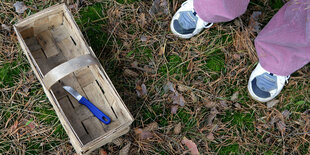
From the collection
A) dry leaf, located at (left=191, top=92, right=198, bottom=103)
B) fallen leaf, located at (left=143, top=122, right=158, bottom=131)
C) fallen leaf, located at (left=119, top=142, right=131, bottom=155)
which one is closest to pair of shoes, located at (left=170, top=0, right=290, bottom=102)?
dry leaf, located at (left=191, top=92, right=198, bottom=103)

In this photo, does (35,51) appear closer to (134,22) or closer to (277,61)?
(134,22)

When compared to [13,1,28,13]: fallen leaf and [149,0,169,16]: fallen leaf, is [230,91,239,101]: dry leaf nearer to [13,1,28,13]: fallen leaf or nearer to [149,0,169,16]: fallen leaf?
[149,0,169,16]: fallen leaf

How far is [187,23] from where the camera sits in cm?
230

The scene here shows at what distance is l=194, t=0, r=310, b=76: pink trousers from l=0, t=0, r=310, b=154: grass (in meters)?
0.31

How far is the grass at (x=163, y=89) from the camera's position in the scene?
2086mm

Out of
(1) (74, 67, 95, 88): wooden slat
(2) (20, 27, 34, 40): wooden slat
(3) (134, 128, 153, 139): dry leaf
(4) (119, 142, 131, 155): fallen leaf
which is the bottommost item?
(4) (119, 142, 131, 155): fallen leaf

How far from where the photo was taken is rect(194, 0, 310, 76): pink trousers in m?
1.73

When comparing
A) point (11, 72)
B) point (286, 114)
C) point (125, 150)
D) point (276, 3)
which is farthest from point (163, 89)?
point (276, 3)

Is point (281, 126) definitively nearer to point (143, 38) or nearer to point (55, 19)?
point (143, 38)

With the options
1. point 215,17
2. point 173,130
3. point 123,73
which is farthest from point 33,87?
point 215,17

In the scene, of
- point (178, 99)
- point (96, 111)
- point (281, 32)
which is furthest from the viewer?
point (178, 99)

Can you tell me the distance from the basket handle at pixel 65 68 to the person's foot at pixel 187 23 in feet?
2.85

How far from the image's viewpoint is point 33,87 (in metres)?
2.13

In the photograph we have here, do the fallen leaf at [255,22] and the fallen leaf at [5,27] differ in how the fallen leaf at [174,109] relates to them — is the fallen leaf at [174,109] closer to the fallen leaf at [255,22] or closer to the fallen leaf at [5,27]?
the fallen leaf at [255,22]
